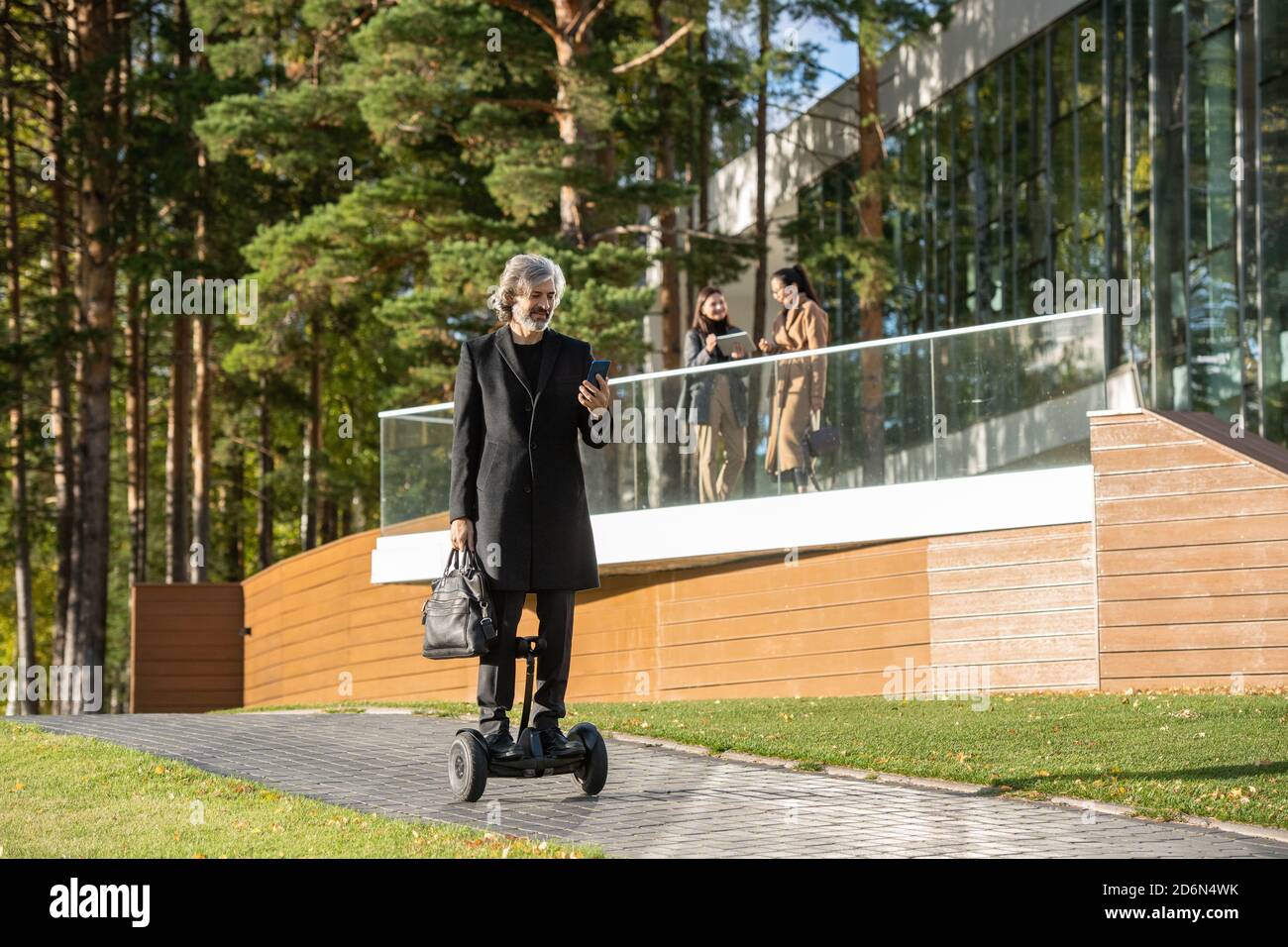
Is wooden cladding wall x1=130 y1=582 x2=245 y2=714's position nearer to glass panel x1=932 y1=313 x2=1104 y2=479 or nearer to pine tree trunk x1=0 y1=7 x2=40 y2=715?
pine tree trunk x1=0 y1=7 x2=40 y2=715

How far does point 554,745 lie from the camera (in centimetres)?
774

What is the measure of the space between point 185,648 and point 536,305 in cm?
2132

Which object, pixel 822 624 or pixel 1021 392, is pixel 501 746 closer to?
pixel 1021 392

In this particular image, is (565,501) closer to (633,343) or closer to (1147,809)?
(1147,809)

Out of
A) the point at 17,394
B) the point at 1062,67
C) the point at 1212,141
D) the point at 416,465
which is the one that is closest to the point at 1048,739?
the point at 416,465

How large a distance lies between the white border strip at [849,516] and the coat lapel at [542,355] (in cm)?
746

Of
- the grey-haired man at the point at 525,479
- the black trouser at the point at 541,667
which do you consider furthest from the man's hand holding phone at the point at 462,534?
the black trouser at the point at 541,667

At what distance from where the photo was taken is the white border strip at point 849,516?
14.2 metres

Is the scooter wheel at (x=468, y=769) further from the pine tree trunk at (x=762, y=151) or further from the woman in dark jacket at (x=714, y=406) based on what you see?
the pine tree trunk at (x=762, y=151)

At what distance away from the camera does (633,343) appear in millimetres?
21203

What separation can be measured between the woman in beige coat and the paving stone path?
16.6ft

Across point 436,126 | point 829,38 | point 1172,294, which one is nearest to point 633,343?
point 436,126

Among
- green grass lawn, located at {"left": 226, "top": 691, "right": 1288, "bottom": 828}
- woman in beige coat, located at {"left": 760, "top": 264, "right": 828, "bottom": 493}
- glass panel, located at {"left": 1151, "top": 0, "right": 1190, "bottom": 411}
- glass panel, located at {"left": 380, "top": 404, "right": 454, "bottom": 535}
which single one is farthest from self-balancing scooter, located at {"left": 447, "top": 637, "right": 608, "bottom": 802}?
glass panel, located at {"left": 1151, "top": 0, "right": 1190, "bottom": 411}

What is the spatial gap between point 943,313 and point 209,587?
1357 centimetres
